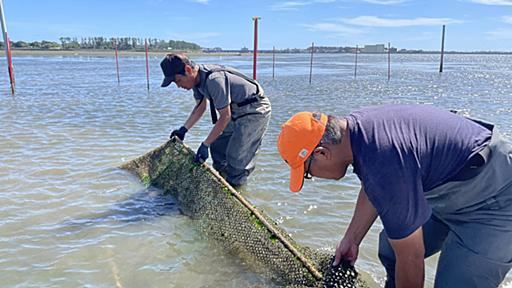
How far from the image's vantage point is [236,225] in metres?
4.02

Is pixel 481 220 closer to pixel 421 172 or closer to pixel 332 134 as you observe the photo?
pixel 421 172

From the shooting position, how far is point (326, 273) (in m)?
2.98

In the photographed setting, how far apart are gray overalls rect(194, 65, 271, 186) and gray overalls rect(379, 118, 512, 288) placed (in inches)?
116

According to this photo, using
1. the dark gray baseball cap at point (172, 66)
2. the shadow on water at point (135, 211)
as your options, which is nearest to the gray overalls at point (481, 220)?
the dark gray baseball cap at point (172, 66)

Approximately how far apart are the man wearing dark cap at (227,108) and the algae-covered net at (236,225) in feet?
1.23

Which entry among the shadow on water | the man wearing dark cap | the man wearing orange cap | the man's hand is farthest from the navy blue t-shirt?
the shadow on water

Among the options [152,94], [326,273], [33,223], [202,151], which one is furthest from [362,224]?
[152,94]

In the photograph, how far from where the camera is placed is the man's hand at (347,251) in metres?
2.78

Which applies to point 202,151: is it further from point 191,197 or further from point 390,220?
point 390,220

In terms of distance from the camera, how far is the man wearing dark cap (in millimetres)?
4632

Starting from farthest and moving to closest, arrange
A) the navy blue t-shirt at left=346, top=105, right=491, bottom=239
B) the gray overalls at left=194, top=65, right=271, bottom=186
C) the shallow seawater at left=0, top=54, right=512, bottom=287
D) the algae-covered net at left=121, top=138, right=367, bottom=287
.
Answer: the gray overalls at left=194, top=65, right=271, bottom=186 → the shallow seawater at left=0, top=54, right=512, bottom=287 → the algae-covered net at left=121, top=138, right=367, bottom=287 → the navy blue t-shirt at left=346, top=105, right=491, bottom=239

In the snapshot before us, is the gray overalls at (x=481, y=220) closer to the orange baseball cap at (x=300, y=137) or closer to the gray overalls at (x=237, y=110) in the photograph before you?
the orange baseball cap at (x=300, y=137)

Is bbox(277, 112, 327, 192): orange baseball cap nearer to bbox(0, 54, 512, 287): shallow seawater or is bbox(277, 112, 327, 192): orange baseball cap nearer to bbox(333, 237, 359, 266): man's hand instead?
bbox(333, 237, 359, 266): man's hand

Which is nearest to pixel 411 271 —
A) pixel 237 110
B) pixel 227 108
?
pixel 227 108
